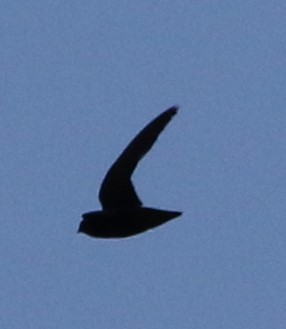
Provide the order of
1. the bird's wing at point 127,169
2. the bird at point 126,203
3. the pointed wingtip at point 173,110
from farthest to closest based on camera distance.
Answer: the pointed wingtip at point 173,110, the bird's wing at point 127,169, the bird at point 126,203

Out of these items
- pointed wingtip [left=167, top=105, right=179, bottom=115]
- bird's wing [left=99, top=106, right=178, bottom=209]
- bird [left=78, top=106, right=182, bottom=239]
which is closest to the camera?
bird [left=78, top=106, right=182, bottom=239]

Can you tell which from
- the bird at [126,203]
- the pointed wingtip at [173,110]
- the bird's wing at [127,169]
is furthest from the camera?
the pointed wingtip at [173,110]

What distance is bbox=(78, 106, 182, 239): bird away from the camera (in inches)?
602

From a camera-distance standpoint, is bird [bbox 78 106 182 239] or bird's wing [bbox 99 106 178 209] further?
bird's wing [bbox 99 106 178 209]

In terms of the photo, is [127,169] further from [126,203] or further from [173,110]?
[173,110]

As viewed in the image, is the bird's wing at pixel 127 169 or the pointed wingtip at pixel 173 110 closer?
the bird's wing at pixel 127 169

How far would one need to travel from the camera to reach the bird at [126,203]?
15.3 m

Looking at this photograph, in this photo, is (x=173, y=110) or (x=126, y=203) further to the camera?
(x=173, y=110)

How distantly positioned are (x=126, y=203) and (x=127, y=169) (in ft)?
1.59

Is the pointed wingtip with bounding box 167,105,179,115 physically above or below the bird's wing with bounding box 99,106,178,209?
above

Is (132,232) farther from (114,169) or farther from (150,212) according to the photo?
(114,169)

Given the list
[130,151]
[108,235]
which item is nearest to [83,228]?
[108,235]

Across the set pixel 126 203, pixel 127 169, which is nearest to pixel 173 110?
pixel 127 169

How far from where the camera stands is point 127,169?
1631 cm
